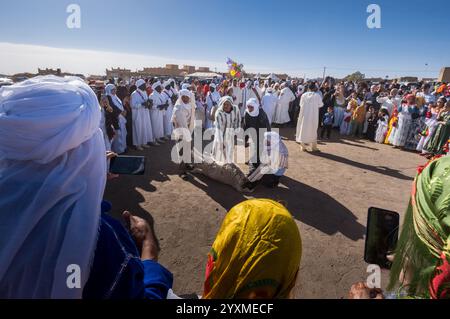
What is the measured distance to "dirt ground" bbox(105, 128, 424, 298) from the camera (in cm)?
312

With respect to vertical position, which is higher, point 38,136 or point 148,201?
Answer: point 38,136

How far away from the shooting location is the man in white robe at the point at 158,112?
877cm

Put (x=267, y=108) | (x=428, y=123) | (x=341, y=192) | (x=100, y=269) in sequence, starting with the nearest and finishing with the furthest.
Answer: (x=100, y=269) → (x=341, y=192) → (x=428, y=123) → (x=267, y=108)

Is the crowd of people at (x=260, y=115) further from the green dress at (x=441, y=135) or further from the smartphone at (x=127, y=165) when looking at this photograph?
the smartphone at (x=127, y=165)

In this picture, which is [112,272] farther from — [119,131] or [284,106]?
[284,106]

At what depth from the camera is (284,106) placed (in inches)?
485

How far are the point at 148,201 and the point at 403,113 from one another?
8816 millimetres

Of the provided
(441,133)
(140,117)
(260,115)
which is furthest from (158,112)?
(441,133)

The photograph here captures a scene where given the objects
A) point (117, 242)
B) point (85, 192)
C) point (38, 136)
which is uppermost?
point (38, 136)

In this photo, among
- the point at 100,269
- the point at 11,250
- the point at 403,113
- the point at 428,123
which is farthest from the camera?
the point at 403,113

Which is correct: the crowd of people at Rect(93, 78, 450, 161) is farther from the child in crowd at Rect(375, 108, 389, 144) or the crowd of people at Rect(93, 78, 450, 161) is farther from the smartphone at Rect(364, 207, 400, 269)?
the smartphone at Rect(364, 207, 400, 269)

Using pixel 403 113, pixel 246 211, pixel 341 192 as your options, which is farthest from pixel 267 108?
pixel 246 211
